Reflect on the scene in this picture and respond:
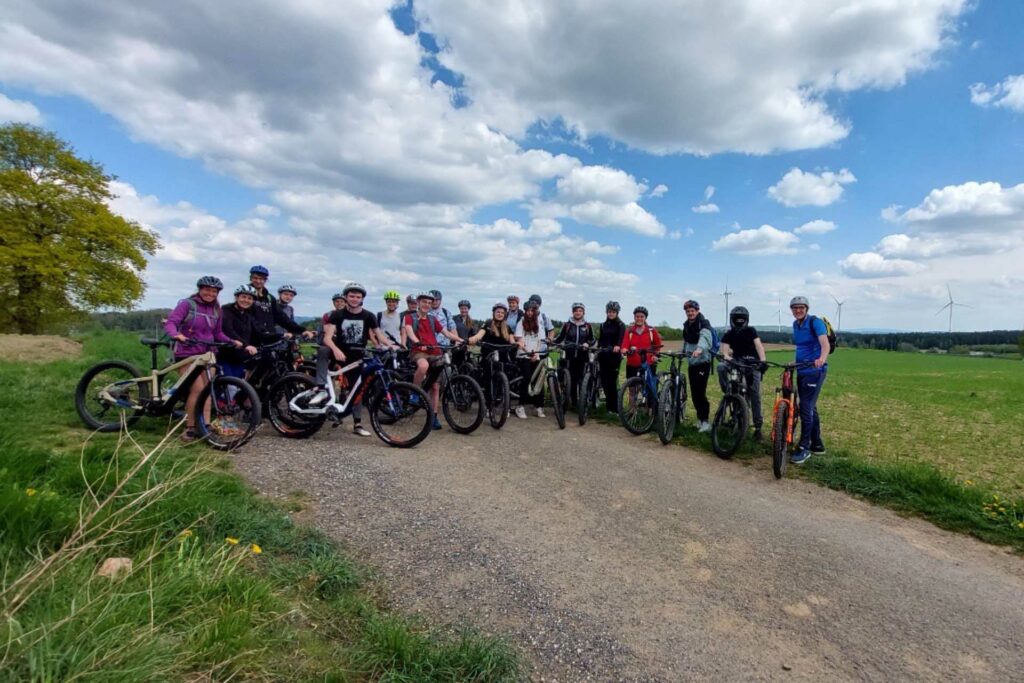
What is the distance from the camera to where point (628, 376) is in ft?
30.7

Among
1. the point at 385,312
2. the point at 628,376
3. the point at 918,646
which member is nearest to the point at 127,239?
the point at 385,312

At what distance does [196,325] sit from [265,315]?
4.75 feet

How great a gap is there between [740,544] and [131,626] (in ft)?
14.3

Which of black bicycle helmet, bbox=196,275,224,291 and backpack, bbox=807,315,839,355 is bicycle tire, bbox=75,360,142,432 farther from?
backpack, bbox=807,315,839,355

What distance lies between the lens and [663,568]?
3.97 metres

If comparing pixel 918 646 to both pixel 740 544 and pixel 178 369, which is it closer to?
pixel 740 544

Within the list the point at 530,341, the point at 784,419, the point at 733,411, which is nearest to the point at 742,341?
the point at 733,411

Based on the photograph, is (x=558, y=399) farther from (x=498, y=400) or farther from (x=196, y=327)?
(x=196, y=327)

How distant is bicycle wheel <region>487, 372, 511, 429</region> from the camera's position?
8.35 meters

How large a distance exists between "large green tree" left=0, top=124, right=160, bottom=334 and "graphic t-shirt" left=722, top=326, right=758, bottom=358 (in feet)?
101

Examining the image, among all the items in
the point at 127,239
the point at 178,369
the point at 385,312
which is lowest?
the point at 178,369

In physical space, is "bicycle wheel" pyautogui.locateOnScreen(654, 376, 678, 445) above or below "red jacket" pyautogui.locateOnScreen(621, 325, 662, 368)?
below

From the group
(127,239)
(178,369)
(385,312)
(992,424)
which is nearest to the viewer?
(178,369)

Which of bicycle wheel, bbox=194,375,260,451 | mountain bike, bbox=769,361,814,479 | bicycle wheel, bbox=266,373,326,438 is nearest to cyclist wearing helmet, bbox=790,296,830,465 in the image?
mountain bike, bbox=769,361,814,479
